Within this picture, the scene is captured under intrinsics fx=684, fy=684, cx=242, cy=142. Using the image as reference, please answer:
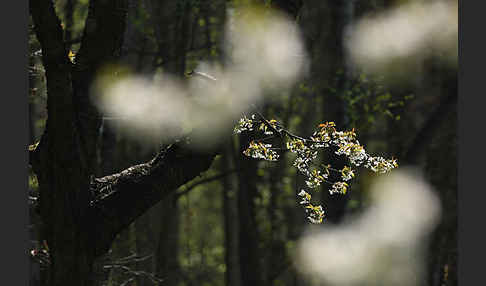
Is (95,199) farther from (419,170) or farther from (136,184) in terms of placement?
(419,170)

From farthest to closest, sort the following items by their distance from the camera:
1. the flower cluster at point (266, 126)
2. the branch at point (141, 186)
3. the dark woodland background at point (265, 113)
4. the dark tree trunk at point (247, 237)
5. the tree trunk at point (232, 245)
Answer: the dark tree trunk at point (247, 237) → the tree trunk at point (232, 245) → the dark woodland background at point (265, 113) → the branch at point (141, 186) → the flower cluster at point (266, 126)

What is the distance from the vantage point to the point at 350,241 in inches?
356

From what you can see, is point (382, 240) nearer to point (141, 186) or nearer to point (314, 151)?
point (314, 151)

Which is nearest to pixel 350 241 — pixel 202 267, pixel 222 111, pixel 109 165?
pixel 109 165

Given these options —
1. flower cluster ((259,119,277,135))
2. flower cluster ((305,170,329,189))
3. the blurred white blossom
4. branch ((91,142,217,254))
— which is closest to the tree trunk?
the blurred white blossom

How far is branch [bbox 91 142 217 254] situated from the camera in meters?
5.12

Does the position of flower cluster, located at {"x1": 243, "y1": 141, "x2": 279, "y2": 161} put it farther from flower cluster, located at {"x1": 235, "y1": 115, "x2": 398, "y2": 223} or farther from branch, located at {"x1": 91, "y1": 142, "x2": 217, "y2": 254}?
branch, located at {"x1": 91, "y1": 142, "x2": 217, "y2": 254}

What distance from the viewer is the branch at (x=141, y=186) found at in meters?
5.12

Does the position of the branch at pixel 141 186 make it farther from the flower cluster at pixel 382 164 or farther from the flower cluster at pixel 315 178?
the flower cluster at pixel 382 164

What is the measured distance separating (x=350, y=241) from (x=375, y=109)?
228cm

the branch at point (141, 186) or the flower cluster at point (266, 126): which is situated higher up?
the flower cluster at point (266, 126)

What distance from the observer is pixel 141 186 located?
5.18m

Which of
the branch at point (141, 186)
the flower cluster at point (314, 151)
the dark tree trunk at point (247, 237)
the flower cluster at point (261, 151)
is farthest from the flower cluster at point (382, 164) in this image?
the dark tree trunk at point (247, 237)

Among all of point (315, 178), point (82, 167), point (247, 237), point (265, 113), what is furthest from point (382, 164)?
point (265, 113)
